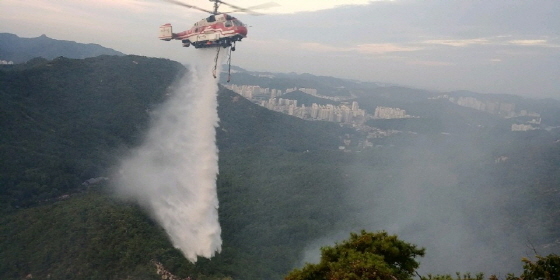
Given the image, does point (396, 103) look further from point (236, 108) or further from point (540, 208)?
point (540, 208)

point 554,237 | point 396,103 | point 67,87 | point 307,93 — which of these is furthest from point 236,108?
point 396,103

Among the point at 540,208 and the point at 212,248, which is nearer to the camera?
the point at 212,248

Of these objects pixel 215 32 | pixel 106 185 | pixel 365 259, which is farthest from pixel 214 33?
pixel 106 185

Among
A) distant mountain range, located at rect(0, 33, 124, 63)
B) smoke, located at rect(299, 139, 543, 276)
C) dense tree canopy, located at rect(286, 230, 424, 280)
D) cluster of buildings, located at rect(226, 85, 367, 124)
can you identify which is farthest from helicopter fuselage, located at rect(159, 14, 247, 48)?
distant mountain range, located at rect(0, 33, 124, 63)

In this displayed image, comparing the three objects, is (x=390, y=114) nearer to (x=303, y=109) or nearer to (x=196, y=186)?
(x=303, y=109)

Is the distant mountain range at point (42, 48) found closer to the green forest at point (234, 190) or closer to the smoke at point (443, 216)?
the green forest at point (234, 190)

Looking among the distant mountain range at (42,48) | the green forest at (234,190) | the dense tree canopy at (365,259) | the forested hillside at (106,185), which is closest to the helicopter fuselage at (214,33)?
the green forest at (234,190)

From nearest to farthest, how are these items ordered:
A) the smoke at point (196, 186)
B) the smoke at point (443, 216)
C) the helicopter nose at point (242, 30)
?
the helicopter nose at point (242, 30) → the smoke at point (196, 186) → the smoke at point (443, 216)
